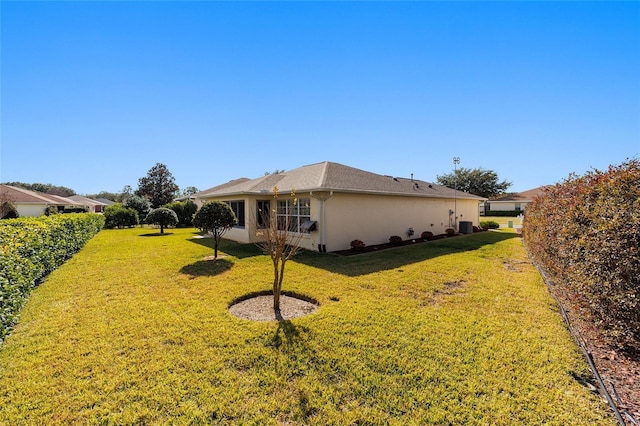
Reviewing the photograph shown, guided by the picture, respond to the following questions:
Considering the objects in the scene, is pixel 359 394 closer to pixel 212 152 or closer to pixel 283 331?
pixel 283 331

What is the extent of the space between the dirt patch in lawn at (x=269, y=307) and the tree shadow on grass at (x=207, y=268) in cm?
270

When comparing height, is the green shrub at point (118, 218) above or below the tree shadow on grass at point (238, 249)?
above

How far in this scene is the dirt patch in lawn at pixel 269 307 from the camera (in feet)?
18.1

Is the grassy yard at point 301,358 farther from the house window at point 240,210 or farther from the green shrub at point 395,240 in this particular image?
the house window at point 240,210

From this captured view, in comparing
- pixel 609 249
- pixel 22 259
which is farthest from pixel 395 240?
pixel 22 259

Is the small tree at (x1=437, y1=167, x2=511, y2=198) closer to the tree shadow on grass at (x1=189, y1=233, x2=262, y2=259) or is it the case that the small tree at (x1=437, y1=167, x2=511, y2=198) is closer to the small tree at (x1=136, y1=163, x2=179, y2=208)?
the tree shadow on grass at (x1=189, y1=233, x2=262, y2=259)

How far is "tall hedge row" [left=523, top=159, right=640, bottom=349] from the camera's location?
11.1 ft

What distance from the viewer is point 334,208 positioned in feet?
40.2

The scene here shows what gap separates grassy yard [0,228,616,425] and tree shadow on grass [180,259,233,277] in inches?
49.7

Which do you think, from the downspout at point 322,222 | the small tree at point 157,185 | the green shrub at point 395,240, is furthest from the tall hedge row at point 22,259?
the small tree at point 157,185

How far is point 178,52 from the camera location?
36.0 feet

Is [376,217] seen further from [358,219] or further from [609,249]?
[609,249]

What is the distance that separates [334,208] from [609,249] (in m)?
9.28

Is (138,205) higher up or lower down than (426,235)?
higher up
